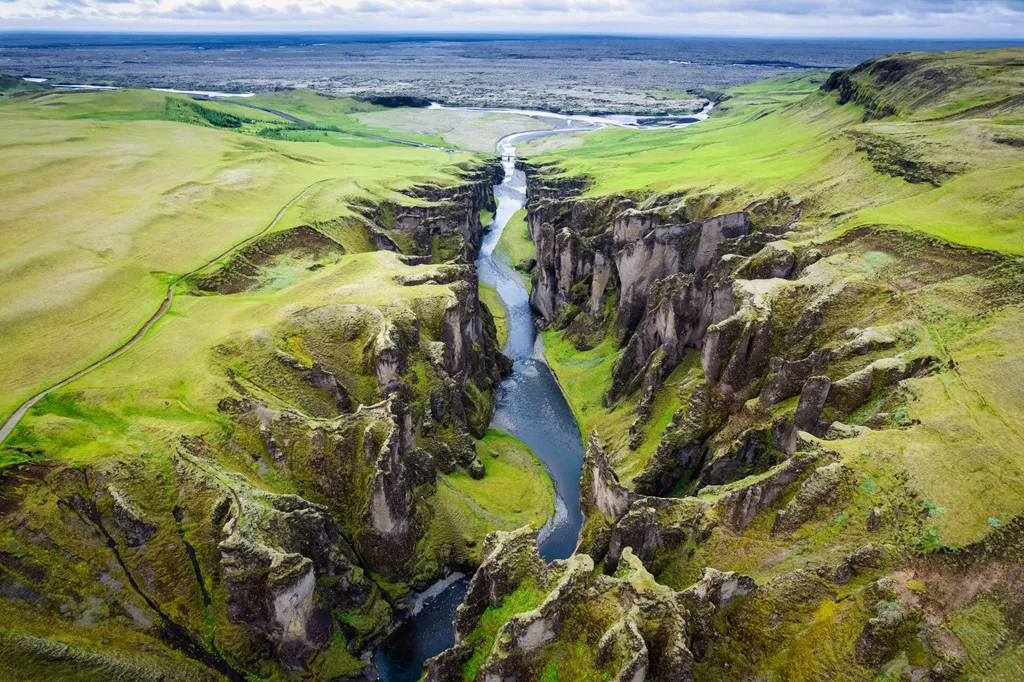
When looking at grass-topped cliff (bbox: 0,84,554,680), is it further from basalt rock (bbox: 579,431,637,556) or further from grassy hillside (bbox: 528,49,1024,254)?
grassy hillside (bbox: 528,49,1024,254)

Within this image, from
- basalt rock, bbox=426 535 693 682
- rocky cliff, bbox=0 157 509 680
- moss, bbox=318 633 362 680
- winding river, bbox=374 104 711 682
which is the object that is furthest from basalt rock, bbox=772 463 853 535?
moss, bbox=318 633 362 680

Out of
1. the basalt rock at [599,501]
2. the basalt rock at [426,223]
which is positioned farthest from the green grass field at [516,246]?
the basalt rock at [599,501]

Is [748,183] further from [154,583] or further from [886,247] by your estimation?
[154,583]

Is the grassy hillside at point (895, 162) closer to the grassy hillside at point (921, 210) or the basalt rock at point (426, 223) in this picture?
the grassy hillside at point (921, 210)

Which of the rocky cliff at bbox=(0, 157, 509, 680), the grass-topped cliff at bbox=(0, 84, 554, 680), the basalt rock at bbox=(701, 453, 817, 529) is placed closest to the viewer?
the rocky cliff at bbox=(0, 157, 509, 680)

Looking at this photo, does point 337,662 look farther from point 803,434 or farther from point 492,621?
point 803,434

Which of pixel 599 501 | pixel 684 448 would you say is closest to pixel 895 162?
pixel 684 448
